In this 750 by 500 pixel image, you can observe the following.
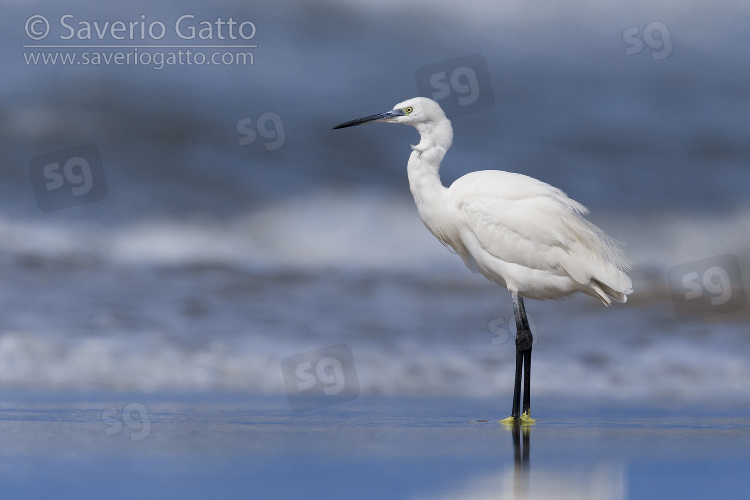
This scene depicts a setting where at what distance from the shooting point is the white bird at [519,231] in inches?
328

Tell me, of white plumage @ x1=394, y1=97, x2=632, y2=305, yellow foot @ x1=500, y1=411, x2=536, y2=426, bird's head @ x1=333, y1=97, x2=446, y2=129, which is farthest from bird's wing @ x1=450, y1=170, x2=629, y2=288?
yellow foot @ x1=500, y1=411, x2=536, y2=426

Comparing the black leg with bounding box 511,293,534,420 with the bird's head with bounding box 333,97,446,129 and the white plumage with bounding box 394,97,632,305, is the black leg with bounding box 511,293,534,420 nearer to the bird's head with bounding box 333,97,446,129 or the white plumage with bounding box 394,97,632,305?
the white plumage with bounding box 394,97,632,305

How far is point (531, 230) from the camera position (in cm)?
829

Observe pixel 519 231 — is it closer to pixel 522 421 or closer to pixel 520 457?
pixel 522 421

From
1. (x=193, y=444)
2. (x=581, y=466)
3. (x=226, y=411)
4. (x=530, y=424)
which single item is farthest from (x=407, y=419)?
(x=581, y=466)

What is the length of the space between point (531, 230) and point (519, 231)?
0.10m

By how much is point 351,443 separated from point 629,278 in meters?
3.58

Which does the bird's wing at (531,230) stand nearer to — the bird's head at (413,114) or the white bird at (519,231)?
the white bird at (519,231)

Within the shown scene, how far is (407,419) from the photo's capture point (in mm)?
7797

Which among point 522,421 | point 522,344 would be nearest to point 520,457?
point 522,421

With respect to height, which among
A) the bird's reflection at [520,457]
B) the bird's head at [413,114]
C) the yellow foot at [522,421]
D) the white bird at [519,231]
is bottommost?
the bird's reflection at [520,457]

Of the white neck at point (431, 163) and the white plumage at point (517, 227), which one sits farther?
the white neck at point (431, 163)

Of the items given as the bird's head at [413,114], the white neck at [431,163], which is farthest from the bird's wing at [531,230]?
the bird's head at [413,114]

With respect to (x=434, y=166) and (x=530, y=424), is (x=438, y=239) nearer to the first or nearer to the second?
(x=434, y=166)
